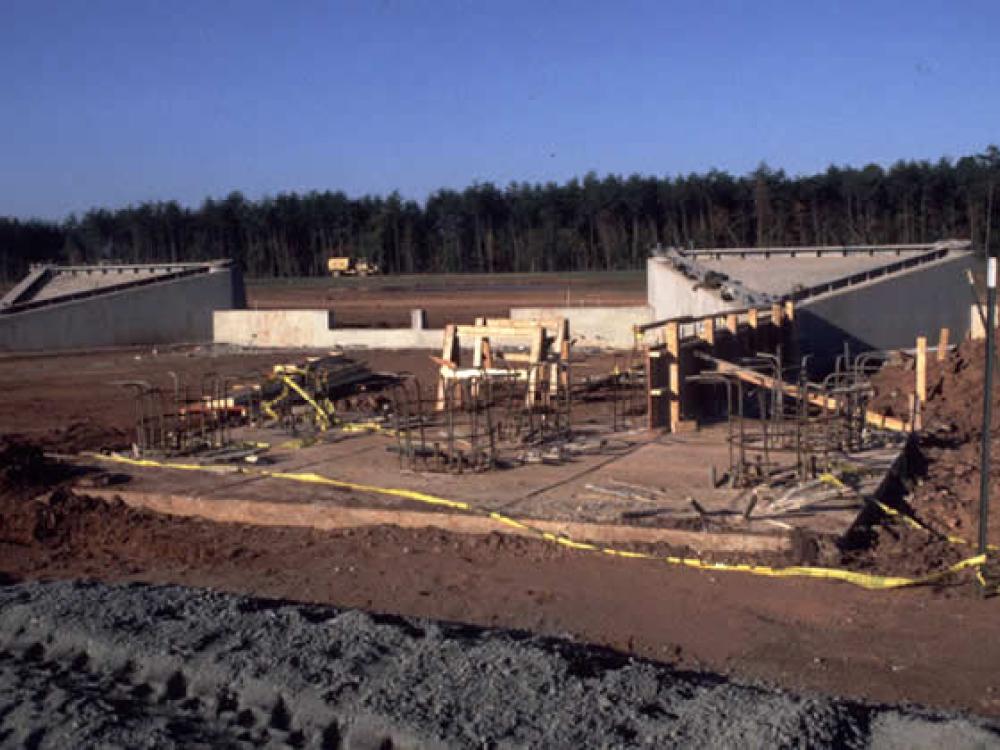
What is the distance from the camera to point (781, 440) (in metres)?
12.9

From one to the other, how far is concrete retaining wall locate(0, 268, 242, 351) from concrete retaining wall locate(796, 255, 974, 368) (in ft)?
66.8


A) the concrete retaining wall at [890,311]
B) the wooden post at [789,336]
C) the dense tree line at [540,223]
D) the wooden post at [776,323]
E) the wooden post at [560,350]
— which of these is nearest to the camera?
the wooden post at [560,350]

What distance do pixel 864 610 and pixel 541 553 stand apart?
2661mm

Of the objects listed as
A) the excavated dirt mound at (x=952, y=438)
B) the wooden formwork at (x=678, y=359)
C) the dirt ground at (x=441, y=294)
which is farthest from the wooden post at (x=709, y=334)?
the dirt ground at (x=441, y=294)

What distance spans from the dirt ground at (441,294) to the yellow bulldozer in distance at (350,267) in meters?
2.03

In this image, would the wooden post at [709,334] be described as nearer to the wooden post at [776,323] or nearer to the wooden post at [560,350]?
the wooden post at [560,350]

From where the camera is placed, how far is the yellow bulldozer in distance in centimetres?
7762

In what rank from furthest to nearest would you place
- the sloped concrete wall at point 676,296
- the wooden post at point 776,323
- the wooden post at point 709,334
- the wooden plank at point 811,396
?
the sloped concrete wall at point 676,296, the wooden post at point 776,323, the wooden post at point 709,334, the wooden plank at point 811,396

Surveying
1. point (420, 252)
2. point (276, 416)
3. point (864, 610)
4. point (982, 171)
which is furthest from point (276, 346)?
point (420, 252)

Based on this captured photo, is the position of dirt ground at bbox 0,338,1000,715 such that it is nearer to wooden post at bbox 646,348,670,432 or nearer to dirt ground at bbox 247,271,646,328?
wooden post at bbox 646,348,670,432

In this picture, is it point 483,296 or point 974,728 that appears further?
point 483,296

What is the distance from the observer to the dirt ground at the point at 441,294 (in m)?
42.7

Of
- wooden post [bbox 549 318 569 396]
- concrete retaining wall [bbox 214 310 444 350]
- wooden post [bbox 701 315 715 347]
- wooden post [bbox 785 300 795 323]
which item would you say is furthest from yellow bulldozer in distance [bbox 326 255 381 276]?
wooden post [bbox 701 315 715 347]

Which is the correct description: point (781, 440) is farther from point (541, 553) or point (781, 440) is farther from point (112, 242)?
point (112, 242)
